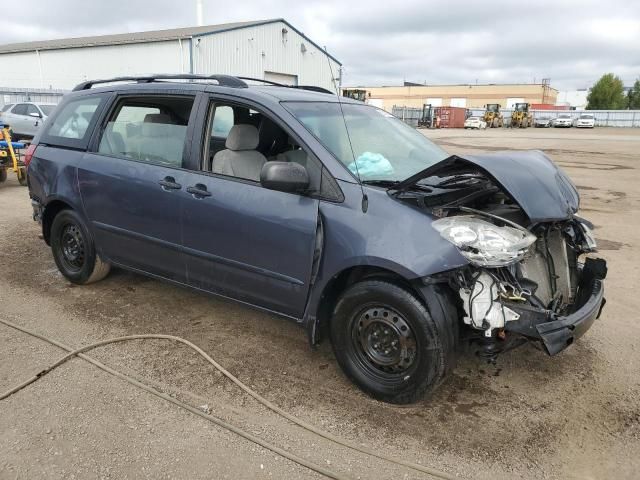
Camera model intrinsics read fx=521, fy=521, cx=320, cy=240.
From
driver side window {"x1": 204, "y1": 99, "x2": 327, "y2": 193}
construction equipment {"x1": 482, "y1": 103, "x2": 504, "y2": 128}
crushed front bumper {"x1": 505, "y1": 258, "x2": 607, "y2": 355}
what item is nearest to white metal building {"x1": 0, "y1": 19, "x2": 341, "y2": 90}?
driver side window {"x1": 204, "y1": 99, "x2": 327, "y2": 193}

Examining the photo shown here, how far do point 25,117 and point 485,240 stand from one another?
18.9 meters

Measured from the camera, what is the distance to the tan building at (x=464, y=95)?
9375 cm

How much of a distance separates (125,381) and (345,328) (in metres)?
1.44

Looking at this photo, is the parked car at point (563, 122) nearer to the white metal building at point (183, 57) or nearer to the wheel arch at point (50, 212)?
the white metal building at point (183, 57)

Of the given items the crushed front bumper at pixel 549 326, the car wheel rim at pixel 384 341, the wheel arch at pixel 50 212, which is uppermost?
the wheel arch at pixel 50 212

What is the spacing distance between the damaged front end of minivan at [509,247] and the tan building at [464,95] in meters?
91.9

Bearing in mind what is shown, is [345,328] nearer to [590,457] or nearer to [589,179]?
[590,457]

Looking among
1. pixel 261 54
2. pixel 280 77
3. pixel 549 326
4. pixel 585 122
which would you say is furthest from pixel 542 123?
pixel 549 326

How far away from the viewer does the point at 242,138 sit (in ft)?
12.7

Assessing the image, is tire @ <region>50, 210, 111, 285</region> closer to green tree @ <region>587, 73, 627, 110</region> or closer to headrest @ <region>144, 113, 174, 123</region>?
headrest @ <region>144, 113, 174, 123</region>

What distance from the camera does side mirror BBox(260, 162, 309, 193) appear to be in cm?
309

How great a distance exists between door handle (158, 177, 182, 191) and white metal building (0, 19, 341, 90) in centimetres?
2113

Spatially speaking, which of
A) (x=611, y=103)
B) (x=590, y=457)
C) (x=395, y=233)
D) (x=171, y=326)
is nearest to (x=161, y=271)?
(x=171, y=326)

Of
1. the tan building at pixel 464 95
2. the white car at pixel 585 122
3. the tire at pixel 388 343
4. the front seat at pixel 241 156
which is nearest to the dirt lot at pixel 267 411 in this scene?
the tire at pixel 388 343
